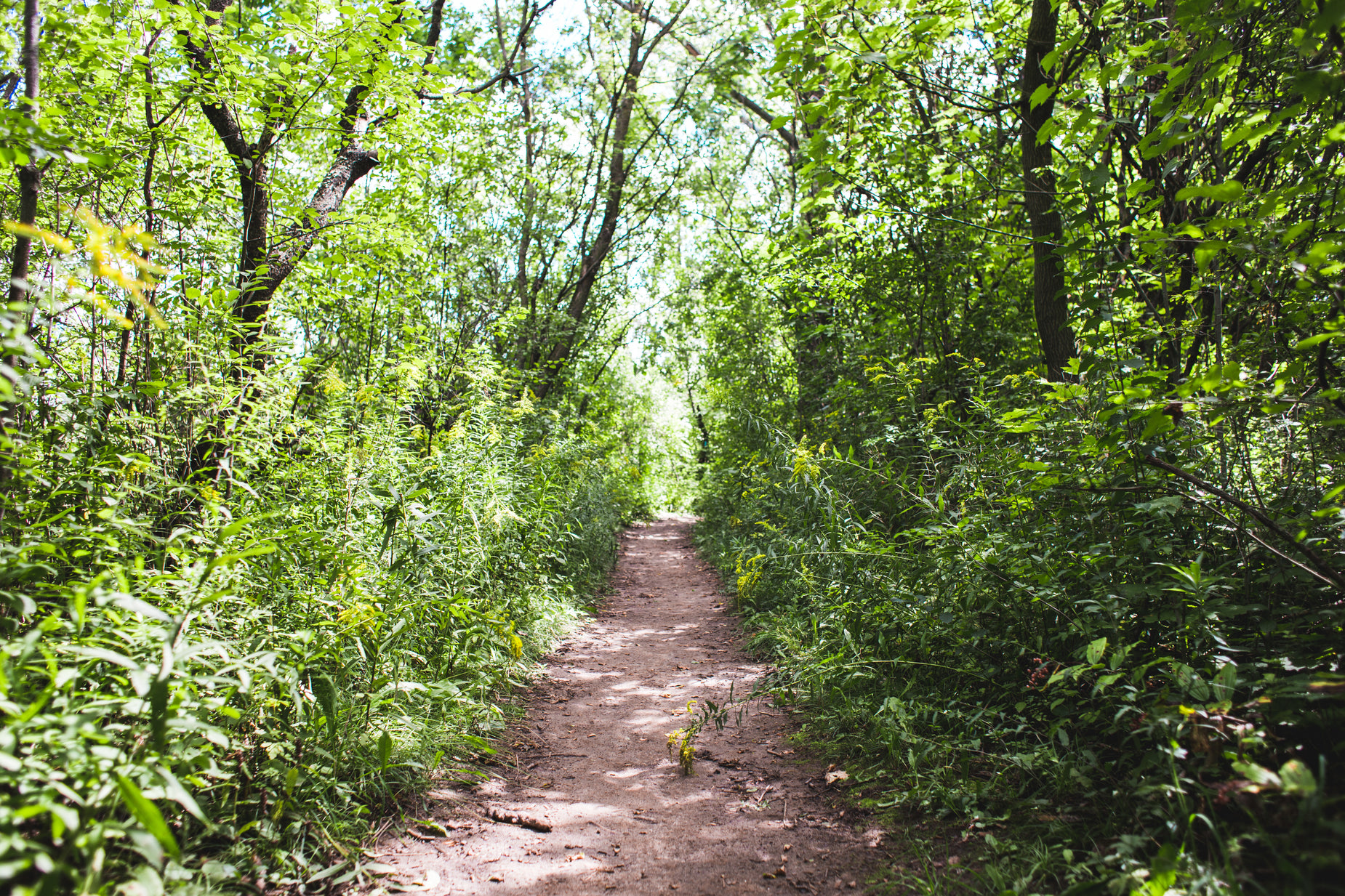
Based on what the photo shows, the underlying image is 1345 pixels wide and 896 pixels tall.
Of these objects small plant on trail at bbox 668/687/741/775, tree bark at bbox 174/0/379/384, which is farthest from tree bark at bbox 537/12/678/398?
small plant on trail at bbox 668/687/741/775

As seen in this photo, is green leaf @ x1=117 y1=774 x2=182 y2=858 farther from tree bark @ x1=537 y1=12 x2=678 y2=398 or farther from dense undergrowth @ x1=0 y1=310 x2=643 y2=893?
tree bark @ x1=537 y1=12 x2=678 y2=398

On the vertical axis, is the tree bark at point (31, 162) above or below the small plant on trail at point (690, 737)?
above

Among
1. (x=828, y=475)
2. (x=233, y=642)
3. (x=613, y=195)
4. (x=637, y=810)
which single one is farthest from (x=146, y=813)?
(x=613, y=195)

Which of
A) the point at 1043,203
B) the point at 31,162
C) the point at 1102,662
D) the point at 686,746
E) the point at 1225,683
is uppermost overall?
the point at 1043,203

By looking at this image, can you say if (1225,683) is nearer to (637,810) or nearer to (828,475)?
(637,810)

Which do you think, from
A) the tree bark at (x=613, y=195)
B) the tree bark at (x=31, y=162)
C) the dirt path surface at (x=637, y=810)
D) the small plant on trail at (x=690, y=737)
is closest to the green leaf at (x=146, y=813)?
the dirt path surface at (x=637, y=810)

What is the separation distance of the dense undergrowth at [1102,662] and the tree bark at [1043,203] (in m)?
0.73

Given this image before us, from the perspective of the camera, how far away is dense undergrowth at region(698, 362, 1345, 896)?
187cm

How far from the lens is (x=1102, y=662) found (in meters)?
2.74

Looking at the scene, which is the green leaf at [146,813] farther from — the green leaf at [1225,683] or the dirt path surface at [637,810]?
the green leaf at [1225,683]

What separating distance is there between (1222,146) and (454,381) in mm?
6716

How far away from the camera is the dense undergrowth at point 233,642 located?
171 centimetres

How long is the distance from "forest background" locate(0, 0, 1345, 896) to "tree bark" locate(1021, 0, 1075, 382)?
0.04m

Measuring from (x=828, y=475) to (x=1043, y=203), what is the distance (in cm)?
272
